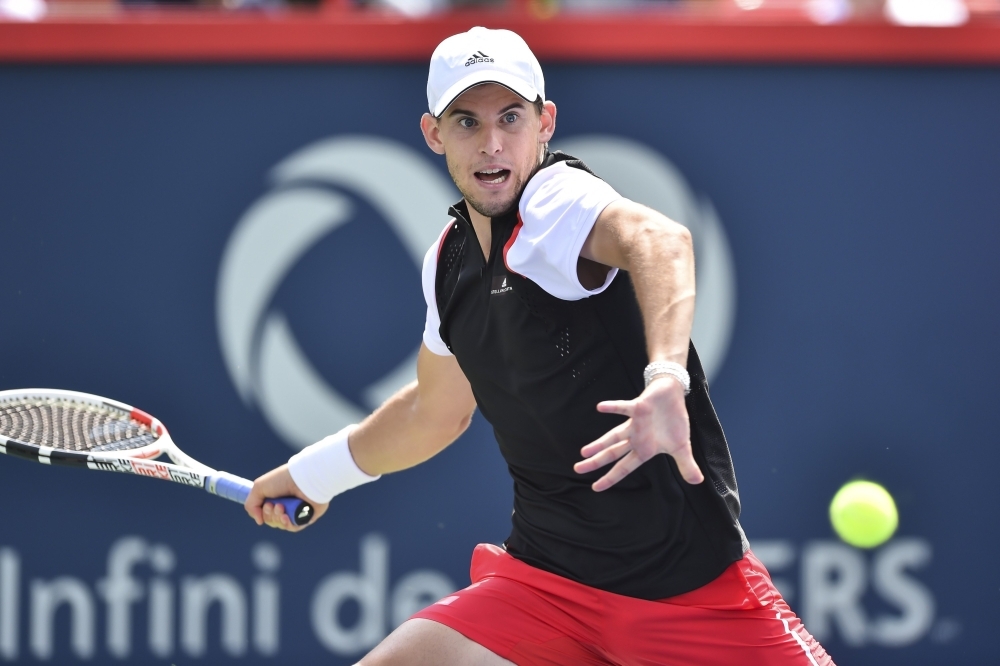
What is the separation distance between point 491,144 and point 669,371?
30.8 inches

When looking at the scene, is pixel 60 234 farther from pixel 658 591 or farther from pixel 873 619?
pixel 873 619

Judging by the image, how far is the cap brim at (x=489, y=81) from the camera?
2.57m

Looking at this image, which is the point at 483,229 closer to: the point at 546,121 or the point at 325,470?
the point at 546,121

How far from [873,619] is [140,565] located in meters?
2.45

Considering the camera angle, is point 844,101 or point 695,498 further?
point 844,101

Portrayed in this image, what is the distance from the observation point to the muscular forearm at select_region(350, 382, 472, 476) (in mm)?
3100

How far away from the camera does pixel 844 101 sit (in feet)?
13.8

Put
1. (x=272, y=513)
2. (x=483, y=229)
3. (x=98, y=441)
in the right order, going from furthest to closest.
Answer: (x=98, y=441) → (x=272, y=513) → (x=483, y=229)

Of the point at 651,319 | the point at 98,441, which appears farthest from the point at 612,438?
the point at 98,441

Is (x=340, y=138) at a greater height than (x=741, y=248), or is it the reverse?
(x=340, y=138)

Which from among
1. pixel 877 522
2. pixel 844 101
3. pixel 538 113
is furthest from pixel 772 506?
pixel 538 113

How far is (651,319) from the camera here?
2180mm

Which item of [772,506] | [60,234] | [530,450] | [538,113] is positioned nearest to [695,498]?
[530,450]

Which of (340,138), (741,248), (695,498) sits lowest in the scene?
(695,498)
